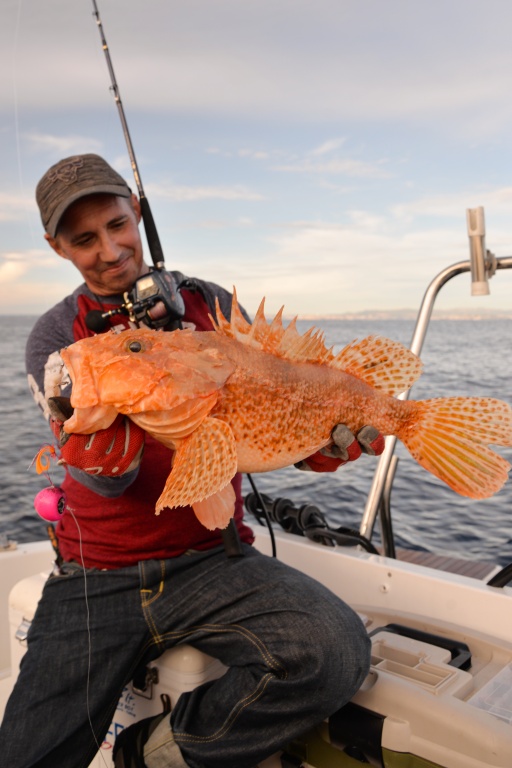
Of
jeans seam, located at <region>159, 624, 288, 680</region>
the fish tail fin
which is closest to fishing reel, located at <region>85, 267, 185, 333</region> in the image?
the fish tail fin

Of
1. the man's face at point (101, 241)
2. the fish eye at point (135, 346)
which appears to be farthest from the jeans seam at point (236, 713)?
the man's face at point (101, 241)

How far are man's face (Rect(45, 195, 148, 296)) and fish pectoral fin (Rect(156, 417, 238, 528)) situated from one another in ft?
5.33

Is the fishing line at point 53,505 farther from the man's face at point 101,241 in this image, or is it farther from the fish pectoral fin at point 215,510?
the man's face at point 101,241

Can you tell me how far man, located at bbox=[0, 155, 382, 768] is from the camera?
255 centimetres

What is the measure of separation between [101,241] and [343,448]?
69.4 inches

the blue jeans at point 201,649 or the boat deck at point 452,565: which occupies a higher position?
the blue jeans at point 201,649

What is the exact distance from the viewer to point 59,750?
2.60 m

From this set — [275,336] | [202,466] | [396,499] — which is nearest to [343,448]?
[275,336]

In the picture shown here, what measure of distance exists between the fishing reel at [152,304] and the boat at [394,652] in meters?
1.22

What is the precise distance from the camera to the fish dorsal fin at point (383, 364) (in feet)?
7.95

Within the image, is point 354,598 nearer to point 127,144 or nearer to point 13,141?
point 127,144

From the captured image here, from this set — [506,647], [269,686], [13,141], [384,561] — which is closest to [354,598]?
[384,561]

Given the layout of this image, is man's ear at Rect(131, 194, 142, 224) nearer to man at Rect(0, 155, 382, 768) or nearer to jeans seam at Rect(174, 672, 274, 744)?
man at Rect(0, 155, 382, 768)

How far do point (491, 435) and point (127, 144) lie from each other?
2812mm
